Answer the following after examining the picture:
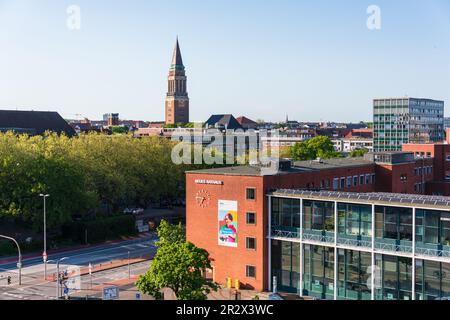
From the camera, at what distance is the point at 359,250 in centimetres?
4059

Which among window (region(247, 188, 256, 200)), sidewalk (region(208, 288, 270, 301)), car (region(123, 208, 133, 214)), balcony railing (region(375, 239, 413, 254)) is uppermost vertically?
window (region(247, 188, 256, 200))

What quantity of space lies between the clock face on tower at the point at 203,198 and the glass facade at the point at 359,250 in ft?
20.3

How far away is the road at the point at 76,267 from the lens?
47500mm

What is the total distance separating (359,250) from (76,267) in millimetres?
29488

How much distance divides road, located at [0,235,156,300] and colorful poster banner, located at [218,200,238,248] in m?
11.1

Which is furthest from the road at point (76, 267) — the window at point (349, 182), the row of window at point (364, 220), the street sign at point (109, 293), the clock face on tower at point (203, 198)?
the window at point (349, 182)

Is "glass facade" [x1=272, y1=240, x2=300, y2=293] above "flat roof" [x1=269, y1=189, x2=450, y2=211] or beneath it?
beneath

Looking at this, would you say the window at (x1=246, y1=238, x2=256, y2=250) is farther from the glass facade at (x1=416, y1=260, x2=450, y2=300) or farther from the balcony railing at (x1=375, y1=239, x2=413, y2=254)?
the glass facade at (x1=416, y1=260, x2=450, y2=300)

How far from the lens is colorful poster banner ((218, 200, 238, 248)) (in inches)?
1829

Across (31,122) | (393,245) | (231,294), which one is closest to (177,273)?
(231,294)

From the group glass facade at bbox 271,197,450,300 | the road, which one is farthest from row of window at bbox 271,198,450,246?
the road

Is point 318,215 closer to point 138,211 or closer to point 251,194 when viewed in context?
point 251,194

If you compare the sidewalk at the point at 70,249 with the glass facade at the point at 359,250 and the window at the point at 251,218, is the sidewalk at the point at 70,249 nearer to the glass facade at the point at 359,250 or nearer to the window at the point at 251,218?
the window at the point at 251,218

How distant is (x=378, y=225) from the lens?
4019 centimetres
